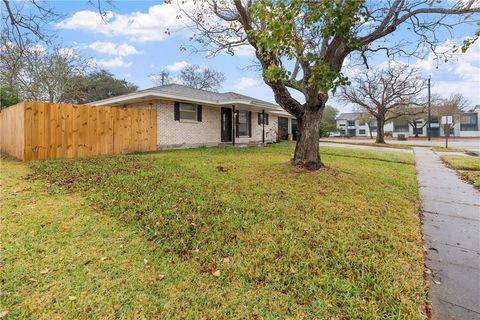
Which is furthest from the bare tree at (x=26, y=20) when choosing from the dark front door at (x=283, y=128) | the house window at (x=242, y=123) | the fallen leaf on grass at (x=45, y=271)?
the dark front door at (x=283, y=128)

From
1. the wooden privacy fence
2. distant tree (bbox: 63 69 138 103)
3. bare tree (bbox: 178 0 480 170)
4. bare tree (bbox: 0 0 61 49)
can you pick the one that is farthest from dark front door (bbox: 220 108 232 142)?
distant tree (bbox: 63 69 138 103)

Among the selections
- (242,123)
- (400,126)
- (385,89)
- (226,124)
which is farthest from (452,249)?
(400,126)

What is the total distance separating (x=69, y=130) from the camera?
8.87m

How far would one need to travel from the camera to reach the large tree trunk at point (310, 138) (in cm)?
699

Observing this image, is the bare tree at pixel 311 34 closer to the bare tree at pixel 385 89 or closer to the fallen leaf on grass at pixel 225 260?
the fallen leaf on grass at pixel 225 260

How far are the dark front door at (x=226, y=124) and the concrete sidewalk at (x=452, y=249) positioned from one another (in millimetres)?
11449

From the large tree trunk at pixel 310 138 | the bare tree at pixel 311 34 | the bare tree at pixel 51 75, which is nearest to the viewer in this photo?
the bare tree at pixel 311 34

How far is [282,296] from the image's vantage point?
2.17 meters

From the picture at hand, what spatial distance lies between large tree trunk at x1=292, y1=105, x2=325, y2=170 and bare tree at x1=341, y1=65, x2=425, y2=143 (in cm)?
1641

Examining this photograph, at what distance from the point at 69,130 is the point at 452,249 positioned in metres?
10.6

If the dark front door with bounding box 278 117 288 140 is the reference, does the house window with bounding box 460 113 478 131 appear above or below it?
above

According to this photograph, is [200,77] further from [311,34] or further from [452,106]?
[452,106]

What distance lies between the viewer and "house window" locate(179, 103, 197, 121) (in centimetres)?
1327

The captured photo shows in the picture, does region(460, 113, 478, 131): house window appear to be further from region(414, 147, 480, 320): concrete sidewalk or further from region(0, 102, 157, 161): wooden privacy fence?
region(0, 102, 157, 161): wooden privacy fence
